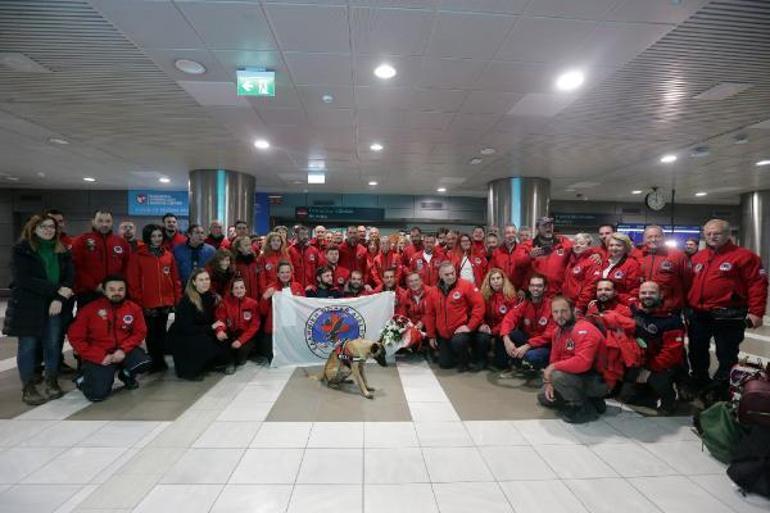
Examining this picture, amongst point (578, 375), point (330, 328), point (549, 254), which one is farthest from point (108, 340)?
point (549, 254)

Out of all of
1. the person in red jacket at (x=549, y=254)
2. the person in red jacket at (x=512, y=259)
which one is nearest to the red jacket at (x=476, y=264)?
the person in red jacket at (x=512, y=259)

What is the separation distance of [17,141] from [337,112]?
6240 mm

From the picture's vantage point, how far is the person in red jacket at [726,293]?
349cm

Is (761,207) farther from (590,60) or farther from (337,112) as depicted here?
(337,112)

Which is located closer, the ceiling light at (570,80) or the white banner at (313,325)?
the ceiling light at (570,80)

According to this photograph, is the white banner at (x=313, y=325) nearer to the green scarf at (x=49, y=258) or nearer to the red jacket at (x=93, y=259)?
the red jacket at (x=93, y=259)

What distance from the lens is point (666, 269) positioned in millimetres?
3797

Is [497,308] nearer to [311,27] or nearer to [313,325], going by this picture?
[313,325]

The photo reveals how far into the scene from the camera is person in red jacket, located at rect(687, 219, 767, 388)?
137 inches

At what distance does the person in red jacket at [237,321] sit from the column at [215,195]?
5278 millimetres

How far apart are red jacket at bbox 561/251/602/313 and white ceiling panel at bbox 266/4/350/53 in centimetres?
334

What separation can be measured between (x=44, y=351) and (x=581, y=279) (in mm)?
5592

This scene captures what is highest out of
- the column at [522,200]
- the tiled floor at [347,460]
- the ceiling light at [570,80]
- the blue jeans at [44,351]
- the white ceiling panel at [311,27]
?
the white ceiling panel at [311,27]

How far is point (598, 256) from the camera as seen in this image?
168 inches
